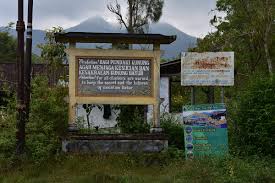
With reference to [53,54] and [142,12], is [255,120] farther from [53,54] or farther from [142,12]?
[142,12]

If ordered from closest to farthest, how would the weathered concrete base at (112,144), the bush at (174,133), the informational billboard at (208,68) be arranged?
1. the weathered concrete base at (112,144)
2. the informational billboard at (208,68)
3. the bush at (174,133)

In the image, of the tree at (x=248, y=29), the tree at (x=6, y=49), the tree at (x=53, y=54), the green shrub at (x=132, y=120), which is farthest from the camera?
the tree at (x=6, y=49)

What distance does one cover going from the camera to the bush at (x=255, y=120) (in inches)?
442

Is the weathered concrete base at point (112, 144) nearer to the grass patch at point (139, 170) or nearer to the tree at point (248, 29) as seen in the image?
the grass patch at point (139, 170)

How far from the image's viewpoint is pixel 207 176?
8.98 m

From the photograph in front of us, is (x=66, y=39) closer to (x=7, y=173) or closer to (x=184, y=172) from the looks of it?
(x=7, y=173)

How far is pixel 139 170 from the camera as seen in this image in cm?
1057

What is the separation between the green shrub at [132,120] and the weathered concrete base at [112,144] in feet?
3.13

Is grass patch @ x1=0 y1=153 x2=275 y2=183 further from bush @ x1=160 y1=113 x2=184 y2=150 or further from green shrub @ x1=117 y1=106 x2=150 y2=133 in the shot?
bush @ x1=160 y1=113 x2=184 y2=150

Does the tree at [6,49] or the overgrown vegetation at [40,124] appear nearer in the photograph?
the overgrown vegetation at [40,124]

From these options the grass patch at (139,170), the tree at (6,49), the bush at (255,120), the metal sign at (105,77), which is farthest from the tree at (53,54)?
the tree at (6,49)

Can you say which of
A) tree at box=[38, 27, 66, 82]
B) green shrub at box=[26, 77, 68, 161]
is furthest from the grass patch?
tree at box=[38, 27, 66, 82]

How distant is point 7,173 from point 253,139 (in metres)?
5.57

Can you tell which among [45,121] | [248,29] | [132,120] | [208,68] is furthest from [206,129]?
[248,29]
